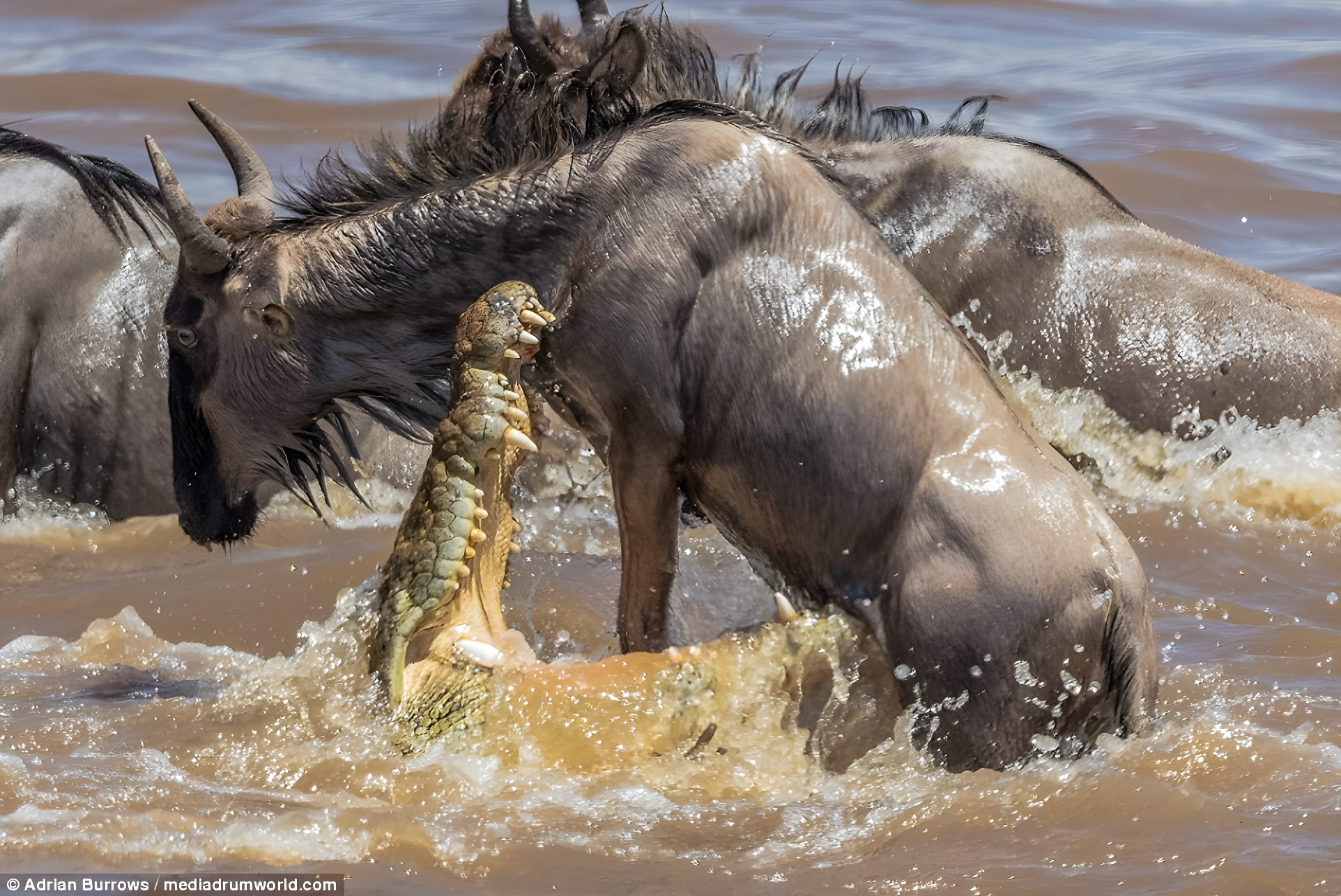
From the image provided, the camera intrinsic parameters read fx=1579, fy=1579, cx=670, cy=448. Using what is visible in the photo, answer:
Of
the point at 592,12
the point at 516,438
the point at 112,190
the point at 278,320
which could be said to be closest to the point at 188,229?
the point at 278,320

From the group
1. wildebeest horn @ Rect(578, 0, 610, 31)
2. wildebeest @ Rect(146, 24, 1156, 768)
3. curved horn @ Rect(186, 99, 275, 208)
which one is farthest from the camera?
wildebeest horn @ Rect(578, 0, 610, 31)

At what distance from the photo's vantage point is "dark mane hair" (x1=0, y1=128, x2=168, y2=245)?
6648mm

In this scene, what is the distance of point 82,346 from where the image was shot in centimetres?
647

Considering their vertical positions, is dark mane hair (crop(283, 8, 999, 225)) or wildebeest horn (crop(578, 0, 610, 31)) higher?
wildebeest horn (crop(578, 0, 610, 31))

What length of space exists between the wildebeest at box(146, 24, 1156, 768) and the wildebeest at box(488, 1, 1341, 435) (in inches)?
82.5

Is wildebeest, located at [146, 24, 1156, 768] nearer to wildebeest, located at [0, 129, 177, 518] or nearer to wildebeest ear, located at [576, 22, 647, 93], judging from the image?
wildebeest ear, located at [576, 22, 647, 93]

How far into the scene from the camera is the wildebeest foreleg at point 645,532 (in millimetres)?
4262

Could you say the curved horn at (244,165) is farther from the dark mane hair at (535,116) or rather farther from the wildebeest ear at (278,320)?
the wildebeest ear at (278,320)

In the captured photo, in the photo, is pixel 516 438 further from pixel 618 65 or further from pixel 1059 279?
pixel 1059 279

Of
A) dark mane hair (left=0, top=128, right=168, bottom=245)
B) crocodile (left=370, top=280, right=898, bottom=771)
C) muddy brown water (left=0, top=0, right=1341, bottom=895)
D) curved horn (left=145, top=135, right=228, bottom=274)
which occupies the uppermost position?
curved horn (left=145, top=135, right=228, bottom=274)

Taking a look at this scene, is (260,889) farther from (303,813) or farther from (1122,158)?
(1122,158)

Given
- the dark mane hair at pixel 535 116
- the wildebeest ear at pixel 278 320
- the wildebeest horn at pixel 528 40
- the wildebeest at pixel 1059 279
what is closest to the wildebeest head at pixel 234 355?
the wildebeest ear at pixel 278 320

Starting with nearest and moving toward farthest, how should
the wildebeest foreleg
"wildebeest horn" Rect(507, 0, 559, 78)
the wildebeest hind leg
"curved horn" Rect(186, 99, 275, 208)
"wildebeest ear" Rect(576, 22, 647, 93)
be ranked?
the wildebeest foreleg → "wildebeest ear" Rect(576, 22, 647, 93) → "wildebeest horn" Rect(507, 0, 559, 78) → "curved horn" Rect(186, 99, 275, 208) → the wildebeest hind leg

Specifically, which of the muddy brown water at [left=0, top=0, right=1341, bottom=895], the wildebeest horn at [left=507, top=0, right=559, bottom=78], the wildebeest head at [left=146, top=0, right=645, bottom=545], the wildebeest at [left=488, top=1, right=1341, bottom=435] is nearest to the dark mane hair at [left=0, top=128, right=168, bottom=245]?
the muddy brown water at [left=0, top=0, right=1341, bottom=895]
